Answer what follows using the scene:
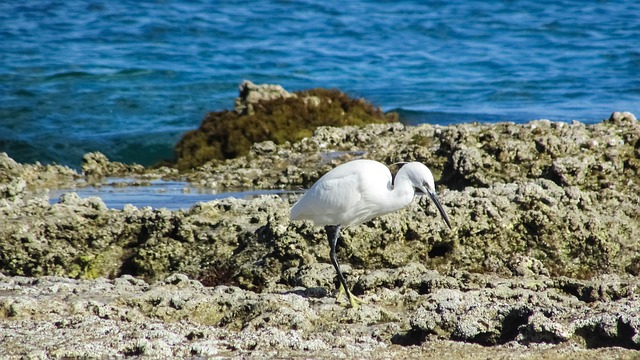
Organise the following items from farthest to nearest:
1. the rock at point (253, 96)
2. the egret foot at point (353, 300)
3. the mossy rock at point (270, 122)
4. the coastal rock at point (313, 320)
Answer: the rock at point (253, 96) < the mossy rock at point (270, 122) < the egret foot at point (353, 300) < the coastal rock at point (313, 320)

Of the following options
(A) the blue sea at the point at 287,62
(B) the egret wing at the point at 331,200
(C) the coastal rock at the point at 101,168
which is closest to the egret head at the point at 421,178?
(B) the egret wing at the point at 331,200

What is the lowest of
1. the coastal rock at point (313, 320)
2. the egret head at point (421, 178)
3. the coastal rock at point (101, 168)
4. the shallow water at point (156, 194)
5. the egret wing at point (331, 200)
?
the coastal rock at point (101, 168)

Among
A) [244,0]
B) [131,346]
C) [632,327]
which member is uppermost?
A: [244,0]

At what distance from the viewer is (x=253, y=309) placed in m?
5.62

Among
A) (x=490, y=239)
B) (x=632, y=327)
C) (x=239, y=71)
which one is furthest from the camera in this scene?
(x=239, y=71)

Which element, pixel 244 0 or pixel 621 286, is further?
pixel 244 0

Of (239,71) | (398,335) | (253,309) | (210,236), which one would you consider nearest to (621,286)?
(398,335)

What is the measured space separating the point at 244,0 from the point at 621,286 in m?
33.5

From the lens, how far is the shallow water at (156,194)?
9.30 m

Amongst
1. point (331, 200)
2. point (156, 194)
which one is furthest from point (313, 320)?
point (156, 194)

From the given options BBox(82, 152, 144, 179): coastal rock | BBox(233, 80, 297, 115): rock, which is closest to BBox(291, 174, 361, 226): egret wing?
BBox(82, 152, 144, 179): coastal rock

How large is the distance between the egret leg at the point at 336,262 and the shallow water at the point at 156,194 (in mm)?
2671

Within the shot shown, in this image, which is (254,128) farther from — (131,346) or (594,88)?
(594,88)

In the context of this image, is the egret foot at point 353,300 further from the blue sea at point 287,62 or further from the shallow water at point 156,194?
the blue sea at point 287,62
